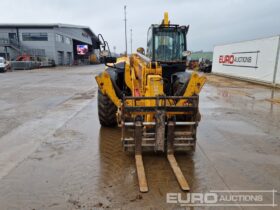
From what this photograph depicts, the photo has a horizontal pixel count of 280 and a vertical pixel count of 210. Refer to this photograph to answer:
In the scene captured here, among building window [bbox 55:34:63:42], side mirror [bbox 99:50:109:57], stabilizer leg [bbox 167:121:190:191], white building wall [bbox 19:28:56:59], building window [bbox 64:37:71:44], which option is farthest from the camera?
building window [bbox 64:37:71:44]

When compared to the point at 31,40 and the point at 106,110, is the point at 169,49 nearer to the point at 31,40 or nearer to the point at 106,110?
the point at 106,110

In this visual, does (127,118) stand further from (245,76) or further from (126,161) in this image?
(245,76)

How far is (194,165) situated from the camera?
4.14 m

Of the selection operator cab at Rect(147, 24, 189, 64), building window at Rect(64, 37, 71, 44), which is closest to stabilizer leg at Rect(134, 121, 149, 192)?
operator cab at Rect(147, 24, 189, 64)

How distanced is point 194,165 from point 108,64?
3.56m

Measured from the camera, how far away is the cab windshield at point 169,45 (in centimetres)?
601

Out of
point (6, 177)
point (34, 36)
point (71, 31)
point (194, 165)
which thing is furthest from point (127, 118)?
point (71, 31)

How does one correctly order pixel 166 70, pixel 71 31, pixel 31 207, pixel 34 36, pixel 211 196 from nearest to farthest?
1. pixel 31 207
2. pixel 211 196
3. pixel 166 70
4. pixel 34 36
5. pixel 71 31

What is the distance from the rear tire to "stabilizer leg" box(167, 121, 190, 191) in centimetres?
209

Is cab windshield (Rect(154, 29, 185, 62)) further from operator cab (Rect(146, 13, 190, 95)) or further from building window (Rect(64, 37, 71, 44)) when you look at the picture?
building window (Rect(64, 37, 71, 44))

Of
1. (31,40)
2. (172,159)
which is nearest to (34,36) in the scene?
(31,40)

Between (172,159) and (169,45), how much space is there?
3167 millimetres

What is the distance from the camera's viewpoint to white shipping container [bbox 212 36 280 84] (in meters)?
16.7

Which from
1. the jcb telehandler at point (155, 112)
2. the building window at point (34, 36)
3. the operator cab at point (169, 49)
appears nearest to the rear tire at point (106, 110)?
the jcb telehandler at point (155, 112)
